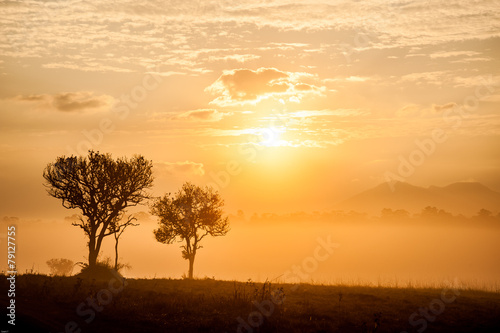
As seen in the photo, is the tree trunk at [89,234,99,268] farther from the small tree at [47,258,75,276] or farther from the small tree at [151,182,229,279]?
the small tree at [47,258,75,276]

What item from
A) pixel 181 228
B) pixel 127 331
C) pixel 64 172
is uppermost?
pixel 64 172

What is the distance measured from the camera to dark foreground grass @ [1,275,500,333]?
25.8 meters

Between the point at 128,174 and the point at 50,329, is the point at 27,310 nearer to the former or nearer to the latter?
the point at 50,329

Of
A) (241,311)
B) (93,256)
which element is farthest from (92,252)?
(241,311)

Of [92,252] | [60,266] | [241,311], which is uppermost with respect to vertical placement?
[92,252]

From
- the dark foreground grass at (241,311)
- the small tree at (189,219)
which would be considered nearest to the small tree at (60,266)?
the small tree at (189,219)

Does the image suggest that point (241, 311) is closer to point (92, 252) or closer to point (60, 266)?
point (92, 252)

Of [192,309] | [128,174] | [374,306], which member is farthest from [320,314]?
[128,174]

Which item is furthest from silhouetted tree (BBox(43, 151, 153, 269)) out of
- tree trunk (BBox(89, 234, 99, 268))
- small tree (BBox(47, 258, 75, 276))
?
small tree (BBox(47, 258, 75, 276))

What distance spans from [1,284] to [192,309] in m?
18.2

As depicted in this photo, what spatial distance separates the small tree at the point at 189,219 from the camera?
6150 centimetres

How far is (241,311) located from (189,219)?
33.2 meters

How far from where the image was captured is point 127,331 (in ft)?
81.5

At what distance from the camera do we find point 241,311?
29.4m
